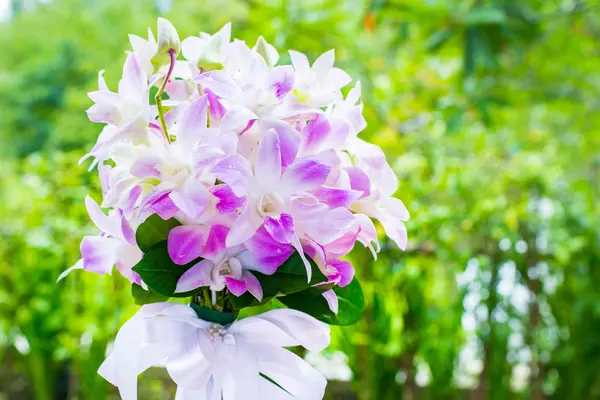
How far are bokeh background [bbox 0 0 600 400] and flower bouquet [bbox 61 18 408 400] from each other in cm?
84

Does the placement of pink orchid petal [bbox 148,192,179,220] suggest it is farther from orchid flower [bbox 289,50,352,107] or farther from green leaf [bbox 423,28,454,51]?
green leaf [bbox 423,28,454,51]

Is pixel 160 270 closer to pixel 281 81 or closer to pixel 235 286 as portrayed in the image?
pixel 235 286

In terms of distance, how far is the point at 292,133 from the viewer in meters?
0.46

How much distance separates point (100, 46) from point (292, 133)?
783 cm

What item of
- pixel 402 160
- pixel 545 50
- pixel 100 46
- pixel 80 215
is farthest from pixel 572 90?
pixel 100 46

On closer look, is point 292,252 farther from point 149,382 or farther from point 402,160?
point 149,382

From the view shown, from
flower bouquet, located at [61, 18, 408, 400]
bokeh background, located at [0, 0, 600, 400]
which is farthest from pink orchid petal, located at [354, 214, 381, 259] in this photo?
bokeh background, located at [0, 0, 600, 400]

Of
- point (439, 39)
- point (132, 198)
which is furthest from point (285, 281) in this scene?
point (439, 39)

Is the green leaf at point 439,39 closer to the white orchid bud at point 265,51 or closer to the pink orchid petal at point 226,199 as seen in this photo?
the white orchid bud at point 265,51

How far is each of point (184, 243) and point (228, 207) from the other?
5 centimetres

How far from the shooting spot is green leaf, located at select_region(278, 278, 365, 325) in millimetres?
535

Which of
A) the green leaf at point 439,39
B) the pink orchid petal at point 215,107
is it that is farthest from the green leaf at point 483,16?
the pink orchid petal at point 215,107

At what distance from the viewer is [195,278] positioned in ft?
1.54

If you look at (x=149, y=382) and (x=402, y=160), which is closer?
(x=402, y=160)
